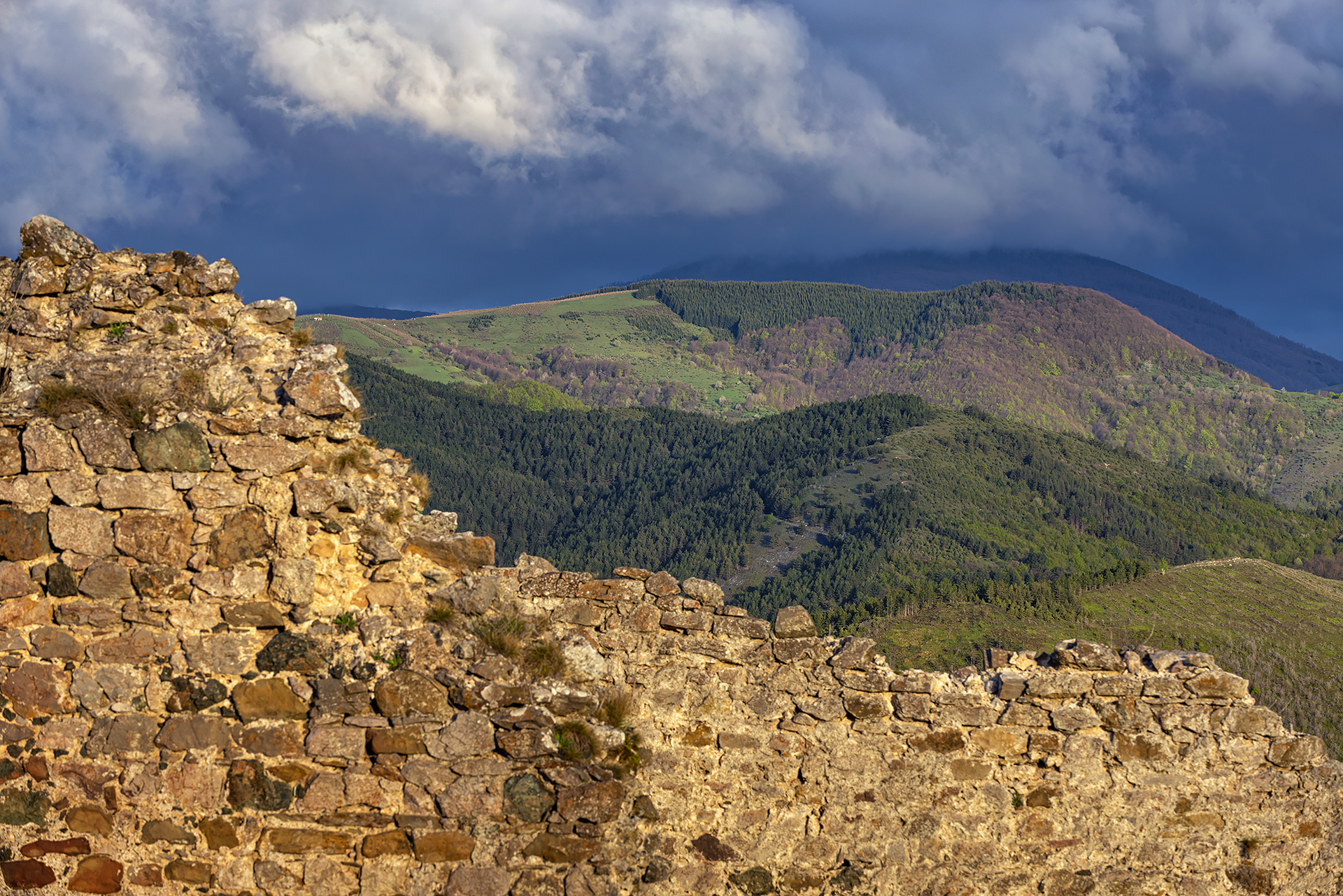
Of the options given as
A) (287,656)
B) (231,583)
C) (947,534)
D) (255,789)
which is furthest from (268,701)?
(947,534)

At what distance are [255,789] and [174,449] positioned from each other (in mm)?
2699

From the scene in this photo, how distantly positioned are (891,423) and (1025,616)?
340 feet

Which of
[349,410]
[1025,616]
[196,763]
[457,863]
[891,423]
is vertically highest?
[891,423]

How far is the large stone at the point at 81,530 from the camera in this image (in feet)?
25.6

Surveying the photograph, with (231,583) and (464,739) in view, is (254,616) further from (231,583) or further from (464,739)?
(464,739)

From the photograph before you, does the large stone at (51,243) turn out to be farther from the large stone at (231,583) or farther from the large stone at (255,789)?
the large stone at (255,789)

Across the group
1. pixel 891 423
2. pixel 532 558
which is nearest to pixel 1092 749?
pixel 532 558

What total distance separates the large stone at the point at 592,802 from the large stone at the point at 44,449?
4.62 metres

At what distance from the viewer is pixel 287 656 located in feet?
25.7

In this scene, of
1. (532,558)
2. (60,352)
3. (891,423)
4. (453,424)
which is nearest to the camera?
(60,352)

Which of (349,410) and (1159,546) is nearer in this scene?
(349,410)

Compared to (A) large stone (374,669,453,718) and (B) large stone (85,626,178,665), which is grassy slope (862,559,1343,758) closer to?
(A) large stone (374,669,453,718)

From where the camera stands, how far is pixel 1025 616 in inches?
3378

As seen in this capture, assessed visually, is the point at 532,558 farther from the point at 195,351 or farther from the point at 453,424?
the point at 453,424
